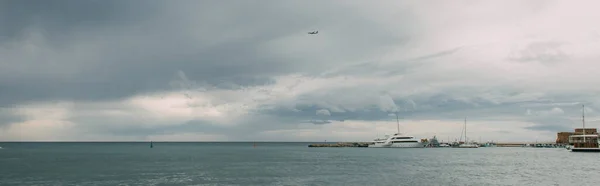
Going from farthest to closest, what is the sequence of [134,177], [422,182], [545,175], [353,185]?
[545,175]
[134,177]
[422,182]
[353,185]

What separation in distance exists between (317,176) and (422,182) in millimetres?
16215

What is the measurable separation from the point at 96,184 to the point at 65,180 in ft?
25.0

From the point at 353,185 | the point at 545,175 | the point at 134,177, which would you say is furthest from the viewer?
the point at 545,175

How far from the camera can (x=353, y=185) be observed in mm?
58344

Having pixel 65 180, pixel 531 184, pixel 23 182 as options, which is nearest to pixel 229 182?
pixel 65 180

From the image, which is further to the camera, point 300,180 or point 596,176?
point 596,176

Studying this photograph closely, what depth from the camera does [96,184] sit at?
59.2 meters

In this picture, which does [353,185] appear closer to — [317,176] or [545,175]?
[317,176]

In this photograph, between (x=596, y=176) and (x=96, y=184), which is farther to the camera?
(x=596, y=176)

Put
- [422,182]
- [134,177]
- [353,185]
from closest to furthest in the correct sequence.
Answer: [353,185], [422,182], [134,177]

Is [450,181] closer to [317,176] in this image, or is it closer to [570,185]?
[570,185]

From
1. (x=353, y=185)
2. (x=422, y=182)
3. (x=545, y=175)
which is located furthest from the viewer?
(x=545, y=175)

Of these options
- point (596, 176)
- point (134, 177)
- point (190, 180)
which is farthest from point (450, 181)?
point (134, 177)

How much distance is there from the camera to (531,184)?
60875 mm
